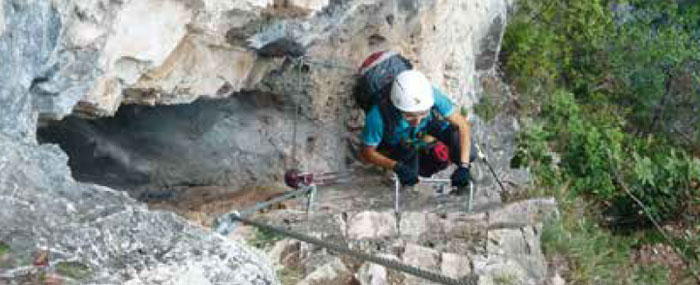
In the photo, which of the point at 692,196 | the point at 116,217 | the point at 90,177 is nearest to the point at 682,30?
the point at 692,196

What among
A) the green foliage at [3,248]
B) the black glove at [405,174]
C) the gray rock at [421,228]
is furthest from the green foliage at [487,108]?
the green foliage at [3,248]

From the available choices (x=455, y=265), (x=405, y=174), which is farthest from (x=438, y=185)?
(x=455, y=265)

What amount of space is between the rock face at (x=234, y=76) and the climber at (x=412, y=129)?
2.42 ft

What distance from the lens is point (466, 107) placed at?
9.29 metres

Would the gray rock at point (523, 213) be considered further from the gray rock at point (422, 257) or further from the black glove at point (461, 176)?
the gray rock at point (422, 257)

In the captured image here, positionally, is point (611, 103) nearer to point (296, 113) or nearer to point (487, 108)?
point (487, 108)

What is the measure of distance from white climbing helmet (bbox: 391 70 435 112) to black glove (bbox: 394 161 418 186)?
0.49 meters

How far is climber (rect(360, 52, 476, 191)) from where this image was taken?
21.1ft

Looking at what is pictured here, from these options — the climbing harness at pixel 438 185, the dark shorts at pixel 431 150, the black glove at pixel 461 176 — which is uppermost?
the dark shorts at pixel 431 150

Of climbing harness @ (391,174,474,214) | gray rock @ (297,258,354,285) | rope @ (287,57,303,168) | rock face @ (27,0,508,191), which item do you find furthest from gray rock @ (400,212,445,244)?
rope @ (287,57,303,168)

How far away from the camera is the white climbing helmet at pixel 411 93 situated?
636 cm

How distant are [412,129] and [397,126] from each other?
0.13 meters

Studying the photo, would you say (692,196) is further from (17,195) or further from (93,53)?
(17,195)

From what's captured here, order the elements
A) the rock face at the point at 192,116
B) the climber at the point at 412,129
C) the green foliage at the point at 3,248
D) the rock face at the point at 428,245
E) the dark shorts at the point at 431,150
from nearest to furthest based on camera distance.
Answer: the green foliage at the point at 3,248, the rock face at the point at 192,116, the rock face at the point at 428,245, the climber at the point at 412,129, the dark shorts at the point at 431,150
